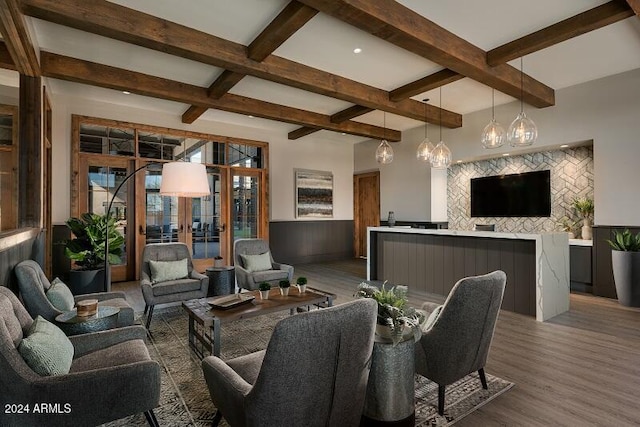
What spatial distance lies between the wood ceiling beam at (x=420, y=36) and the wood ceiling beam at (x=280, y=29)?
0.87 feet

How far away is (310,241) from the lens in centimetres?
854

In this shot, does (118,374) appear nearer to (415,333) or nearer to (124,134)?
(415,333)

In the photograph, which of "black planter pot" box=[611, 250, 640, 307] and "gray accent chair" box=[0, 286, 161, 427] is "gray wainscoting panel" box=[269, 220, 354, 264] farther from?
"gray accent chair" box=[0, 286, 161, 427]

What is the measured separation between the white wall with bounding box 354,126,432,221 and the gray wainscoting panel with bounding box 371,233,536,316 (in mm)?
2039

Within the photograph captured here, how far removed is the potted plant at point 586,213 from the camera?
523 centimetres

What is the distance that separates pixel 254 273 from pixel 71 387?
10.1 feet

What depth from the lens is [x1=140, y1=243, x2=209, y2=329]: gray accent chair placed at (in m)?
3.76

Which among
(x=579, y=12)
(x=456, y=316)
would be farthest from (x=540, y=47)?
(x=456, y=316)

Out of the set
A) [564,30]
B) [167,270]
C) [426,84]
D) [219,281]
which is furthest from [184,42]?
[564,30]

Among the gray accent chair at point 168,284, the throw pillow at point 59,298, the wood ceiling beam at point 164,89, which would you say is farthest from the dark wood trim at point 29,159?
the throw pillow at point 59,298

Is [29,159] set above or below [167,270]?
above

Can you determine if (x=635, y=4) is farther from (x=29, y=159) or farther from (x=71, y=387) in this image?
(x=29, y=159)

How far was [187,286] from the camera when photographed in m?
3.98

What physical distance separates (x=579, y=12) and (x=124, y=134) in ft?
22.2
